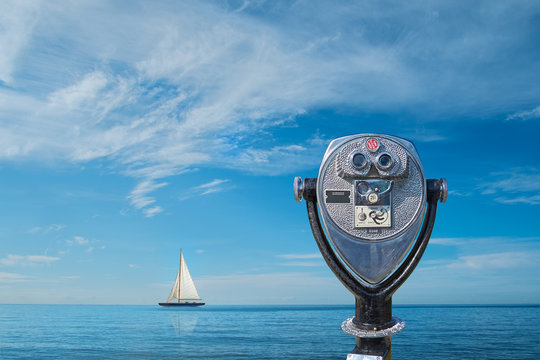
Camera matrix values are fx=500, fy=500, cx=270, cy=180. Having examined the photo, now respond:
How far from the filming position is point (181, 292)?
59.7 metres

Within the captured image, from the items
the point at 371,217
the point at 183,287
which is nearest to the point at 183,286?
the point at 183,287

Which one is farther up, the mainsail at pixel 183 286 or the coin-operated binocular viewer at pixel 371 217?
the coin-operated binocular viewer at pixel 371 217

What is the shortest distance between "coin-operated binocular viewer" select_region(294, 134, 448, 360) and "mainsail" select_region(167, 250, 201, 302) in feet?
187

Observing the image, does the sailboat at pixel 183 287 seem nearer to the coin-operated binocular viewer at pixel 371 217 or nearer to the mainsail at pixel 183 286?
the mainsail at pixel 183 286

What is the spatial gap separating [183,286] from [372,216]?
195 ft

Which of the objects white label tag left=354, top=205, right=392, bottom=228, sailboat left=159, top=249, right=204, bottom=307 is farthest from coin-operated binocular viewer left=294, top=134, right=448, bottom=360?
sailboat left=159, top=249, right=204, bottom=307

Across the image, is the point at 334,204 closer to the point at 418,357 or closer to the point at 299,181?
the point at 299,181

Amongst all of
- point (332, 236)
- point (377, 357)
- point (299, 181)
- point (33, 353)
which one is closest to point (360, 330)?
point (377, 357)

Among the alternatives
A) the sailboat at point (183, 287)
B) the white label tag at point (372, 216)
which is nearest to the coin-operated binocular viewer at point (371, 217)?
the white label tag at point (372, 216)

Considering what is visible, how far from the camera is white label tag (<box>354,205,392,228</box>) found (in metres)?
2.96

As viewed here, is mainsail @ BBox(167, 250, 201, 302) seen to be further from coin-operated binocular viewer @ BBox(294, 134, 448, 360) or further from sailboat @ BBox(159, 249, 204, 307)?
coin-operated binocular viewer @ BBox(294, 134, 448, 360)

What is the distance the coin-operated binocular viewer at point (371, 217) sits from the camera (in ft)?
9.59

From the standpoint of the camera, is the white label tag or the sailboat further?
the sailboat

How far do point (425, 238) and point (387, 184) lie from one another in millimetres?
391
